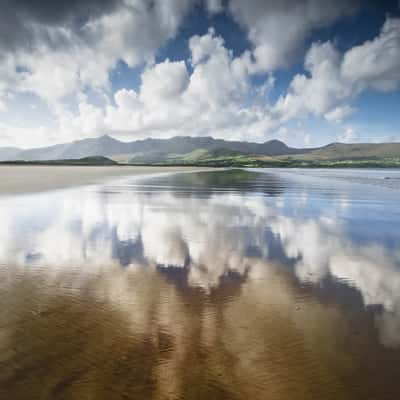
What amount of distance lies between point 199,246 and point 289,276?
371 centimetres

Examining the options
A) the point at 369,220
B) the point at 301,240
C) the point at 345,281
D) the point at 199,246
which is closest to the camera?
the point at 345,281

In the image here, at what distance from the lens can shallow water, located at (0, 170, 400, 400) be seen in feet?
12.3

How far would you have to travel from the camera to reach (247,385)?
371cm

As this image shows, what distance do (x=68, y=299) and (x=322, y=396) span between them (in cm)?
520

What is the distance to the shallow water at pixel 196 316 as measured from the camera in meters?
3.75

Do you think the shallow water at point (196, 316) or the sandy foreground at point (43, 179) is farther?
the sandy foreground at point (43, 179)

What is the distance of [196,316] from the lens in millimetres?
5387

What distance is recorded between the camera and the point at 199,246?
10.2 metres

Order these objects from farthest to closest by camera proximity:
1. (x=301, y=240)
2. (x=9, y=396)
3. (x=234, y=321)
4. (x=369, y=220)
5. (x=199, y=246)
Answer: (x=369, y=220) < (x=301, y=240) < (x=199, y=246) < (x=234, y=321) < (x=9, y=396)

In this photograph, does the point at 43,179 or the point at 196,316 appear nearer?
the point at 196,316

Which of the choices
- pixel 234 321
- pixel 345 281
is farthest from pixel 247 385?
pixel 345 281

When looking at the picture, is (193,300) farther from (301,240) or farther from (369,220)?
(369,220)

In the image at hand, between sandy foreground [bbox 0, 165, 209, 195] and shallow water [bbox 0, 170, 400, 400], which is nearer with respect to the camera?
shallow water [bbox 0, 170, 400, 400]

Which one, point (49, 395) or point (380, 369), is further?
point (380, 369)
